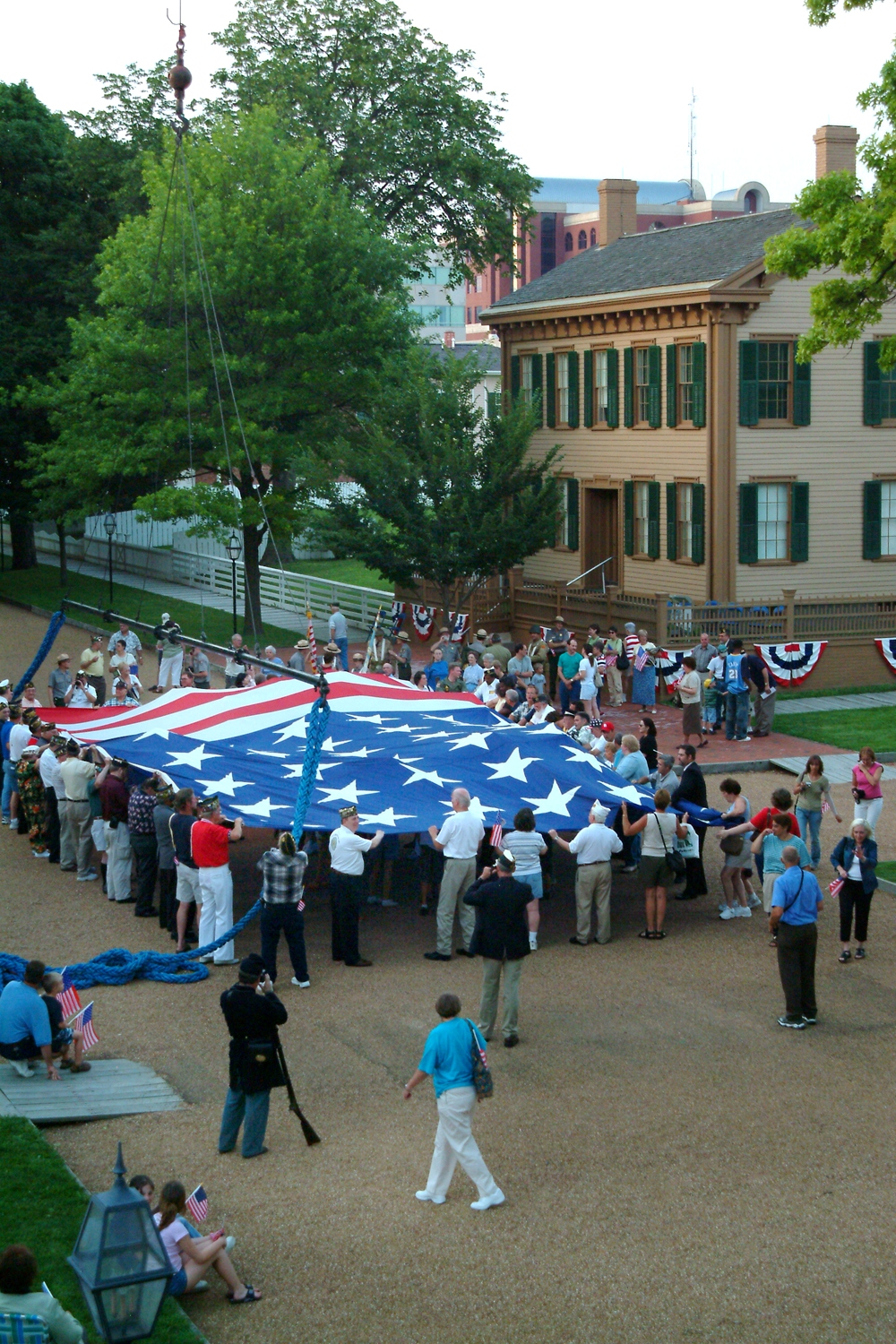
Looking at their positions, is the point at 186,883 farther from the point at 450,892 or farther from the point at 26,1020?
the point at 26,1020

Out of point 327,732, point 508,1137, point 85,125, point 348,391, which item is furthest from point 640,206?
point 508,1137

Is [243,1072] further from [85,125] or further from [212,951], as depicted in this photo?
[85,125]

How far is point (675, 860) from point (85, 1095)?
6875mm

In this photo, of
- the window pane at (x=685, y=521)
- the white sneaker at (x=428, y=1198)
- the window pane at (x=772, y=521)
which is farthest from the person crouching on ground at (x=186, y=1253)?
the window pane at (x=685, y=521)

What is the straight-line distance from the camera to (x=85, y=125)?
145 ft

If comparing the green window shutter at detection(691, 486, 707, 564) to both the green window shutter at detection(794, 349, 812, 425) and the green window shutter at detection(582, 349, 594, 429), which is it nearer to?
the green window shutter at detection(794, 349, 812, 425)

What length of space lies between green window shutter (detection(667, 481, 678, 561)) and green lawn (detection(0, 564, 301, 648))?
969 cm

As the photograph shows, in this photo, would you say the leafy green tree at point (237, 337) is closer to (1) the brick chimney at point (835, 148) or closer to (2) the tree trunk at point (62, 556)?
(2) the tree trunk at point (62, 556)

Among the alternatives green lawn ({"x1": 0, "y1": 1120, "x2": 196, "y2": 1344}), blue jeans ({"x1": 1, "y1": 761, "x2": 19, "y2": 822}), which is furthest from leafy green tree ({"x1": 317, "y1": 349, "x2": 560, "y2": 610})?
green lawn ({"x1": 0, "y1": 1120, "x2": 196, "y2": 1344})

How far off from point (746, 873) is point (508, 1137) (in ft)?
20.5

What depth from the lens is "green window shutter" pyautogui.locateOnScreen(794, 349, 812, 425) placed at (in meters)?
31.7

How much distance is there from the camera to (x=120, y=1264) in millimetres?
6289

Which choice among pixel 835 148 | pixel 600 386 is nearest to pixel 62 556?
pixel 600 386

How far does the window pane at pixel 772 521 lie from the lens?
32.0 m
